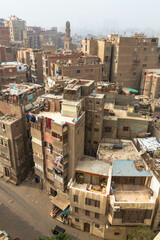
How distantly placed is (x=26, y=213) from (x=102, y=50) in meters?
49.0

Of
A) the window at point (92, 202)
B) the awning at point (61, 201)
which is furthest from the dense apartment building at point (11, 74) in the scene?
the window at point (92, 202)

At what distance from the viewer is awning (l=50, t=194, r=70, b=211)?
89.5ft

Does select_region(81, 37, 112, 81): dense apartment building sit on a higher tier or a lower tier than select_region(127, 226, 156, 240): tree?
higher

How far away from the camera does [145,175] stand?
24219mm

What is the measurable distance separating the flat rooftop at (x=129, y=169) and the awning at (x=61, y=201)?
864 cm

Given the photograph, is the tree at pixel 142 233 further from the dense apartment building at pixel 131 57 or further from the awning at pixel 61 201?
the dense apartment building at pixel 131 57

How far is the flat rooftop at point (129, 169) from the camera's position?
963 inches

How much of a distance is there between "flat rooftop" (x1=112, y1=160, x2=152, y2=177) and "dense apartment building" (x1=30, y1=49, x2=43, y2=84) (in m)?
53.4

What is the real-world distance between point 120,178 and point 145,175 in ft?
10.3

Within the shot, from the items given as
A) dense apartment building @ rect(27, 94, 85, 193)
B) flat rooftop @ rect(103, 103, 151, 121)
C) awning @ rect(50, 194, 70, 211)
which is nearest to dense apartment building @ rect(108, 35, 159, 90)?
flat rooftop @ rect(103, 103, 151, 121)

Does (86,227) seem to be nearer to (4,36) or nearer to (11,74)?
(11,74)

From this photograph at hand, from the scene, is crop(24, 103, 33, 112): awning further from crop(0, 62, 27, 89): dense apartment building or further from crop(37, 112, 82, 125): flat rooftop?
crop(0, 62, 27, 89): dense apartment building

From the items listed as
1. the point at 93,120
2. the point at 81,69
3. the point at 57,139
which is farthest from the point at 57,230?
the point at 81,69

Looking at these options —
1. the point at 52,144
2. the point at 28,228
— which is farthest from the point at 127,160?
the point at 28,228
